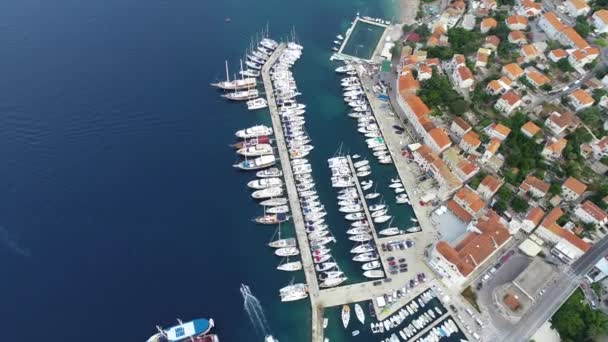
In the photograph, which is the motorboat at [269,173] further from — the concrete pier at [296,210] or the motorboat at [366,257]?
the motorboat at [366,257]

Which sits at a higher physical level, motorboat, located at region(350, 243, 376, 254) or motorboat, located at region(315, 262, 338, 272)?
motorboat, located at region(350, 243, 376, 254)

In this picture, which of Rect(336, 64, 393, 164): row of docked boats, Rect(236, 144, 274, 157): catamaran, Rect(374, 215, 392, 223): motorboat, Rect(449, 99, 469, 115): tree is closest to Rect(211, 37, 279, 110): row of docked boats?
Rect(236, 144, 274, 157): catamaran

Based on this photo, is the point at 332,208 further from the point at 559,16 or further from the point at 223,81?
the point at 559,16

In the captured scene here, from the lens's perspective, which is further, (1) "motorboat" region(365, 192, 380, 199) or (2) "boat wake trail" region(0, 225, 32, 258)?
(1) "motorboat" region(365, 192, 380, 199)

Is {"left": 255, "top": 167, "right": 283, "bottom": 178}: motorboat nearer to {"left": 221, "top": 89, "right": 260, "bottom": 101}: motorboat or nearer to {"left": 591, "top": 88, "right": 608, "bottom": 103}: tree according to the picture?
{"left": 221, "top": 89, "right": 260, "bottom": 101}: motorboat

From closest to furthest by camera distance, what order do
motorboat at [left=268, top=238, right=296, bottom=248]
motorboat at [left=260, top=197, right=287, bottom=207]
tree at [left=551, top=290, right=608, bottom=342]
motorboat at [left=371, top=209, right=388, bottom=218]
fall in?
1. tree at [left=551, top=290, right=608, bottom=342]
2. motorboat at [left=268, top=238, right=296, bottom=248]
3. motorboat at [left=371, top=209, right=388, bottom=218]
4. motorboat at [left=260, top=197, right=287, bottom=207]

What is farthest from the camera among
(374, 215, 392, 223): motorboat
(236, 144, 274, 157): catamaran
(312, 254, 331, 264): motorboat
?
(236, 144, 274, 157): catamaran

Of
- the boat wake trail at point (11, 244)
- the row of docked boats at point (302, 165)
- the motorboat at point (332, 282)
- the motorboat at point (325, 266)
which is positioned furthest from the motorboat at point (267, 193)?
the boat wake trail at point (11, 244)

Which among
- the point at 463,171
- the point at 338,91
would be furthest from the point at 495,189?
the point at 338,91
